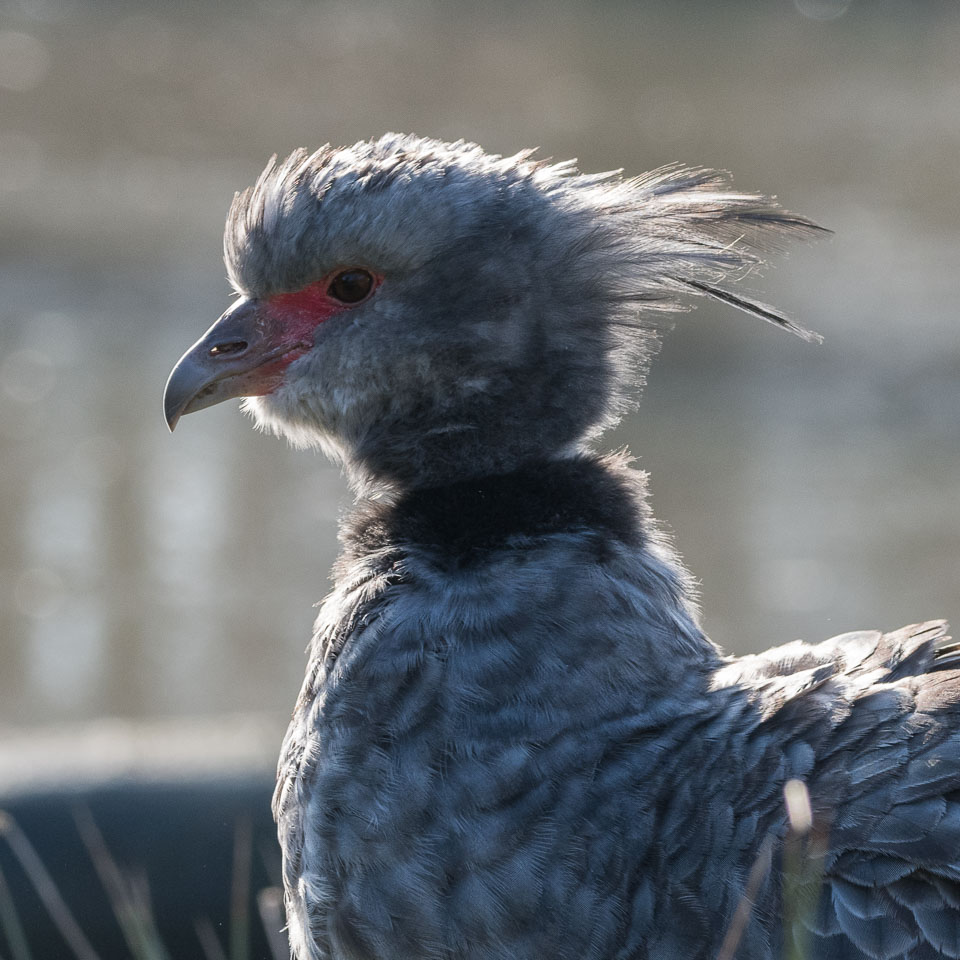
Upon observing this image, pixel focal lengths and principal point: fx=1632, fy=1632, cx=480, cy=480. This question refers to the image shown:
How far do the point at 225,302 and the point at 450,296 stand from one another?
18.3 ft

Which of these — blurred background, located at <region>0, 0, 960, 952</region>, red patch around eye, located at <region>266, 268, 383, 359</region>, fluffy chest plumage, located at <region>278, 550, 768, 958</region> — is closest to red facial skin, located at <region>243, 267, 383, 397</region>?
red patch around eye, located at <region>266, 268, 383, 359</region>

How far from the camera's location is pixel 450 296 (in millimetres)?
2172

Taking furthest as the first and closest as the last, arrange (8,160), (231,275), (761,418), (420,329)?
(8,160)
(761,418)
(231,275)
(420,329)

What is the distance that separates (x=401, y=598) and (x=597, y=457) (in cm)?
35

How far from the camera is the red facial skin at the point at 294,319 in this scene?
226cm

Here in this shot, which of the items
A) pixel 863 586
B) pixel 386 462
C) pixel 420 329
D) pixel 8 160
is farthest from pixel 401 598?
pixel 8 160

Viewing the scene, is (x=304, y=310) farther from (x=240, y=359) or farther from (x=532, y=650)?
(x=532, y=650)

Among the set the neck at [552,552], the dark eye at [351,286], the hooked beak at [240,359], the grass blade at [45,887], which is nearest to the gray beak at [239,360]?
the hooked beak at [240,359]

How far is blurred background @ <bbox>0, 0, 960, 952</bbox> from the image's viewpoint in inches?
211

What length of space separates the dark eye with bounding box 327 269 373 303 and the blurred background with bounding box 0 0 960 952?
4.36ft

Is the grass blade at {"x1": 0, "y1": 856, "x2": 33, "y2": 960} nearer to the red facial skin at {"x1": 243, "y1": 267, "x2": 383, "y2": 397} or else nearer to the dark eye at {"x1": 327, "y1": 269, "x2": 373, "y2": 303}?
the red facial skin at {"x1": 243, "y1": 267, "x2": 383, "y2": 397}

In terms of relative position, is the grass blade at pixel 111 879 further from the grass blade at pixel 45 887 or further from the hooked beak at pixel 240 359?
the hooked beak at pixel 240 359

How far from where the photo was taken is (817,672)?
6.64ft

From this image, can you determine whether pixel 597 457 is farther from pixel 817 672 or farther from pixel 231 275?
pixel 231 275
